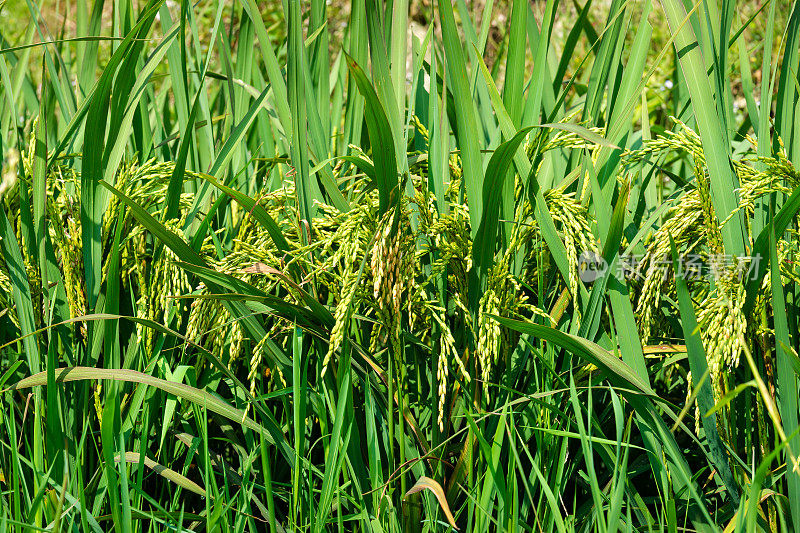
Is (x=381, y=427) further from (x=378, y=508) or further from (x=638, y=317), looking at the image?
(x=638, y=317)

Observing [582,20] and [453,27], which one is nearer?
[453,27]

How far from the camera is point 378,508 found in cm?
104

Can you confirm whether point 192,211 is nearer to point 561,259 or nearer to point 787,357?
point 561,259

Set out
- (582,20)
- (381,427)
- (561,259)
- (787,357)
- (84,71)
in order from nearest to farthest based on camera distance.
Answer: (787,357) < (561,259) < (381,427) < (582,20) < (84,71)

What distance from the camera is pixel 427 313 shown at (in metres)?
1.11

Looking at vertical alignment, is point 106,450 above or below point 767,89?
below

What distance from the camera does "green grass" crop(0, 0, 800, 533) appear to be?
96 cm

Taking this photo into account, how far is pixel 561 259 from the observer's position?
1016mm

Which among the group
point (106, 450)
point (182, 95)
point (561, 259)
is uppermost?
point (182, 95)

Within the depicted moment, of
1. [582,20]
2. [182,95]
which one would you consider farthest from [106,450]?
[582,20]

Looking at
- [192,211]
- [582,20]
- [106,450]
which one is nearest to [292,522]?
[106,450]

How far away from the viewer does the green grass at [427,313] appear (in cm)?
96

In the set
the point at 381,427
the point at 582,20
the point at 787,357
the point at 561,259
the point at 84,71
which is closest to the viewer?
the point at 787,357

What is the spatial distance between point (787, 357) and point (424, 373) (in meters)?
0.54
